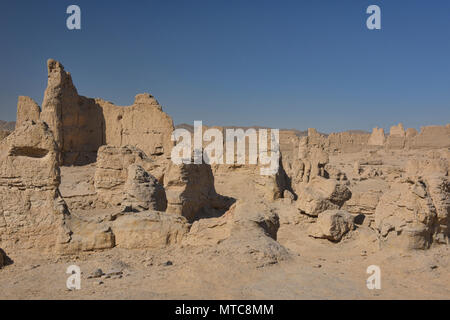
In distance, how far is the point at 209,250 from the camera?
6.09 meters

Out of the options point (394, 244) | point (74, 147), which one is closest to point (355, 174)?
point (394, 244)

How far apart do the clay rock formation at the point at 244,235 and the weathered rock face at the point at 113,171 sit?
14.2 ft

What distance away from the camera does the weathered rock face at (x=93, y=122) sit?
18734mm

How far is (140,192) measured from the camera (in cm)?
837

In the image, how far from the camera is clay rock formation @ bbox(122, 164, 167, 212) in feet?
27.2

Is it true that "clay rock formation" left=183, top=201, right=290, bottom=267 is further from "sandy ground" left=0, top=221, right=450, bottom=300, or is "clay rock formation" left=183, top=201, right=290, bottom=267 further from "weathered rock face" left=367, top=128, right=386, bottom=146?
"weathered rock face" left=367, top=128, right=386, bottom=146

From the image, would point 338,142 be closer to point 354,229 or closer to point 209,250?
point 354,229

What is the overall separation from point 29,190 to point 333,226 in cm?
666

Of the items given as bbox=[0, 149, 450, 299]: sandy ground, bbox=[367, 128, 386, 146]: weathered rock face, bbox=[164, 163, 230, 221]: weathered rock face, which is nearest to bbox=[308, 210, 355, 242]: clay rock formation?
bbox=[0, 149, 450, 299]: sandy ground

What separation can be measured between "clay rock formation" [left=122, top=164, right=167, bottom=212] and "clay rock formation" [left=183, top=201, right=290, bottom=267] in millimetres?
1920

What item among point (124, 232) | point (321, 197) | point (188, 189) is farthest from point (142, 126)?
point (124, 232)

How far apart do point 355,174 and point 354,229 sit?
12835 millimetres

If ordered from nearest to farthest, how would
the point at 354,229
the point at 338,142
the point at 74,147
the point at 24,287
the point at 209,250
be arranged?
1. the point at 24,287
2. the point at 209,250
3. the point at 354,229
4. the point at 74,147
5. the point at 338,142

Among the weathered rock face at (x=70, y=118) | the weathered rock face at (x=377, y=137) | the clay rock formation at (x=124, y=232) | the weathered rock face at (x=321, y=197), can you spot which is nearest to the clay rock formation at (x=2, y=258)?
the clay rock formation at (x=124, y=232)
